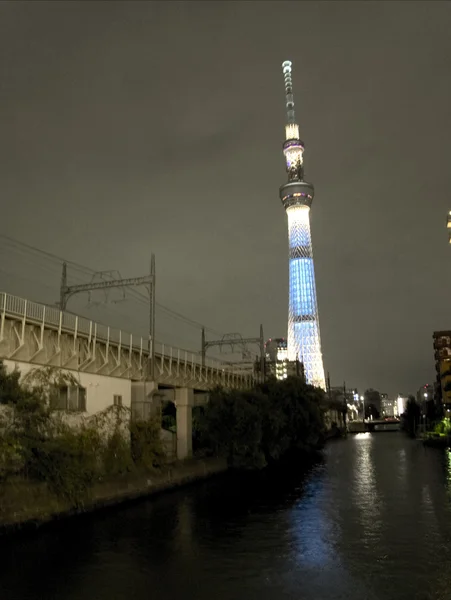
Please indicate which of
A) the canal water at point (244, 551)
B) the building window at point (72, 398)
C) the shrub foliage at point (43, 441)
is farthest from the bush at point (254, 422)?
the shrub foliage at point (43, 441)

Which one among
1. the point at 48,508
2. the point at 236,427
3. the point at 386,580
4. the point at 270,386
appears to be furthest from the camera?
the point at 270,386

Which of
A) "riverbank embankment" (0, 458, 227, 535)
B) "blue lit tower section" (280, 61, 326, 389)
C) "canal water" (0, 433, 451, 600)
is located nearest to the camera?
"canal water" (0, 433, 451, 600)

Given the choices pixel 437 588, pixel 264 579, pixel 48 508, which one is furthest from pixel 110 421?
pixel 437 588

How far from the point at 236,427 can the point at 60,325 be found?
84.6 feet

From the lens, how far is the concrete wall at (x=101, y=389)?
36.1 m

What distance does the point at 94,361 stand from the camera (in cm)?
3694

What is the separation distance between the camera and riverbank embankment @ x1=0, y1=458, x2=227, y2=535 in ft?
81.1

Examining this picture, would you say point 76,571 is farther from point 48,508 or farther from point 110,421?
point 110,421

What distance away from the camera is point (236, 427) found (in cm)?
5400

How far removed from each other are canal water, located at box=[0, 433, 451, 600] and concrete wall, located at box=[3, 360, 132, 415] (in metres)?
6.95

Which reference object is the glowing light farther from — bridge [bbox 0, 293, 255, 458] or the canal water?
the canal water

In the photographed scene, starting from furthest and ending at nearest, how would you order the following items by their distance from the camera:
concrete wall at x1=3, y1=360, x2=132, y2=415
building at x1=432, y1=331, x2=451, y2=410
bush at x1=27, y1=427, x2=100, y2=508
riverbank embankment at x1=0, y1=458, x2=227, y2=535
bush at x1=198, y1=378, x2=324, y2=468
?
building at x1=432, y1=331, x2=451, y2=410
bush at x1=198, y1=378, x2=324, y2=468
concrete wall at x1=3, y1=360, x2=132, y2=415
bush at x1=27, y1=427, x2=100, y2=508
riverbank embankment at x1=0, y1=458, x2=227, y2=535

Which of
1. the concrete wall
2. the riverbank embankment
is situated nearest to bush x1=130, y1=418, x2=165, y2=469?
the riverbank embankment

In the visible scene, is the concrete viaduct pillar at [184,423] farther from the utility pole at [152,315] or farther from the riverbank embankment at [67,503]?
the utility pole at [152,315]
